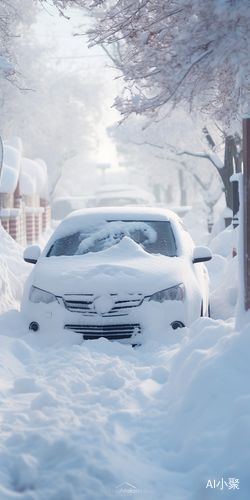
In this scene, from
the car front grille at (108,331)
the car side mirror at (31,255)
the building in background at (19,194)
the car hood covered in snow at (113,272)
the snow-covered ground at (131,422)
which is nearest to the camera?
the snow-covered ground at (131,422)

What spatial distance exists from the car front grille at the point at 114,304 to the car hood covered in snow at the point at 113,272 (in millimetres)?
57

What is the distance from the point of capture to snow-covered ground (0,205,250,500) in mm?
2672

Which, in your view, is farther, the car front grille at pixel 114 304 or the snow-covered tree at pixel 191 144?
the snow-covered tree at pixel 191 144

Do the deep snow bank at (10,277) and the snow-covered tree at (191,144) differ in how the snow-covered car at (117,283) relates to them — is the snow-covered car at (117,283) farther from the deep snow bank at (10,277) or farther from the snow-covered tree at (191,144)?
the snow-covered tree at (191,144)

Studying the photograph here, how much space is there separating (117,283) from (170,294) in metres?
0.54

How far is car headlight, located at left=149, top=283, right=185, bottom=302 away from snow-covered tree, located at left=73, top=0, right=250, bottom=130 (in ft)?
5.62

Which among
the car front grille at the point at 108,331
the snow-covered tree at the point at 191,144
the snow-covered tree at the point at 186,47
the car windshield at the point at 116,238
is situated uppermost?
the snow-covered tree at the point at 191,144

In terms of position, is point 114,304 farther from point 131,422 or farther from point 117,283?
point 131,422

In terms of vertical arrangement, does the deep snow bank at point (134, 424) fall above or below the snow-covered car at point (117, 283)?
below

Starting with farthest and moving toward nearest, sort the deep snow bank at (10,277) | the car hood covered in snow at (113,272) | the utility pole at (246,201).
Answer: the deep snow bank at (10,277) < the car hood covered in snow at (113,272) < the utility pole at (246,201)

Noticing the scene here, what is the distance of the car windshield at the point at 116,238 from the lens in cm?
606

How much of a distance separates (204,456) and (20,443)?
109 centimetres

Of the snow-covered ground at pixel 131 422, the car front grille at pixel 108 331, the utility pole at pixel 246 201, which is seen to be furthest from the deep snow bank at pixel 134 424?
the car front grille at pixel 108 331

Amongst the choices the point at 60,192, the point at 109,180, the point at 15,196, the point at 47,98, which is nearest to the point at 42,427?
the point at 15,196
